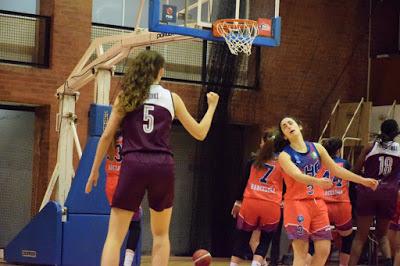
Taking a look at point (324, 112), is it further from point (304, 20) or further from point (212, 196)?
point (212, 196)

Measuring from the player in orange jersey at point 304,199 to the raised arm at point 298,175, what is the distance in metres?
0.03

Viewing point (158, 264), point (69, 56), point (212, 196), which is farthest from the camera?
A: point (212, 196)

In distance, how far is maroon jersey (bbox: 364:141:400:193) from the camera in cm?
1016

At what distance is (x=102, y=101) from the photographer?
9836 millimetres

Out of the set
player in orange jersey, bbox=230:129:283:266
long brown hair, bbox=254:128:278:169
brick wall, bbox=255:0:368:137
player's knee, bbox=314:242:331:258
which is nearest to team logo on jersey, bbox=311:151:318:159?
player's knee, bbox=314:242:331:258

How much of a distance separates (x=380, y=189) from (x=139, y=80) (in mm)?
5090

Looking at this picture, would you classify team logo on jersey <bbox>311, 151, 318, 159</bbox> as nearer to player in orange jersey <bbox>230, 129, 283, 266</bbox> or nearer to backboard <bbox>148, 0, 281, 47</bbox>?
player in orange jersey <bbox>230, 129, 283, 266</bbox>

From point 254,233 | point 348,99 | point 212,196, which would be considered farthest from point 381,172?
point 348,99

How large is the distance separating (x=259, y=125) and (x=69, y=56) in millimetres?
3762

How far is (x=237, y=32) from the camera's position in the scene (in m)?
9.62

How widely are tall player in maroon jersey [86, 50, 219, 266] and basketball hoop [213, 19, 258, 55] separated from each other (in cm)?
341

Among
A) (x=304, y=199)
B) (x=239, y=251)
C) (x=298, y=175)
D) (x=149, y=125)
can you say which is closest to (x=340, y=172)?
(x=304, y=199)

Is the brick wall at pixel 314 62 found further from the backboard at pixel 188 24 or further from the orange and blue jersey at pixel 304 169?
the orange and blue jersey at pixel 304 169

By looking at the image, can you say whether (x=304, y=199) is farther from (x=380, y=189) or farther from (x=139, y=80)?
(x=380, y=189)
